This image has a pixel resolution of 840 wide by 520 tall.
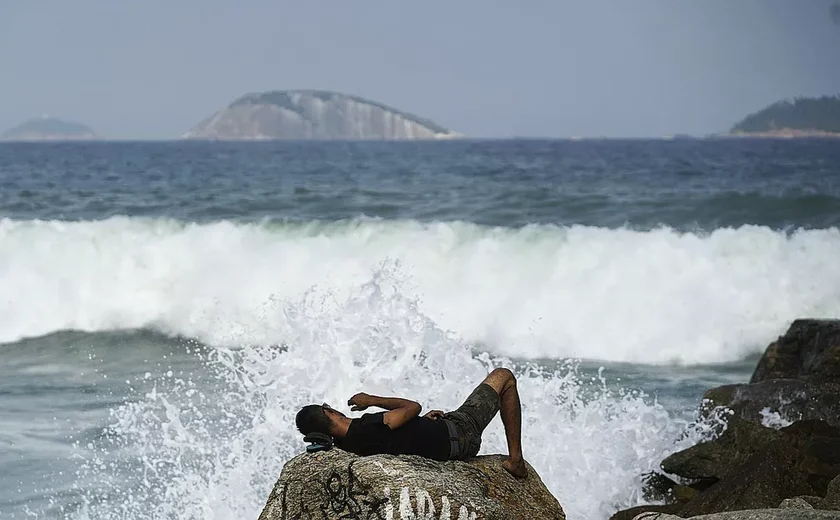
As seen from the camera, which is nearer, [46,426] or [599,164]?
[46,426]

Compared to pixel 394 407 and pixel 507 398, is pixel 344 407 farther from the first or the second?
pixel 394 407

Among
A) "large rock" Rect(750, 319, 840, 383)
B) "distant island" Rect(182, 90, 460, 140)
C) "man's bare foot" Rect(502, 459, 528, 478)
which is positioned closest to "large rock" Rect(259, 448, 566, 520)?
"man's bare foot" Rect(502, 459, 528, 478)

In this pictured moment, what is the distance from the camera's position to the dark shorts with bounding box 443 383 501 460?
584cm

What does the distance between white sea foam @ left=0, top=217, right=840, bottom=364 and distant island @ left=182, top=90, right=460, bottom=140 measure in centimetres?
11265

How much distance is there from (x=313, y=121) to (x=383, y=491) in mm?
133541

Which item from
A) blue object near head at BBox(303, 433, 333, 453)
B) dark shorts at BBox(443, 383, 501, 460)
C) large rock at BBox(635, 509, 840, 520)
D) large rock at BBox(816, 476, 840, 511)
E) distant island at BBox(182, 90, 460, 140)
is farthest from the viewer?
distant island at BBox(182, 90, 460, 140)

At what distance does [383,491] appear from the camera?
508 cm

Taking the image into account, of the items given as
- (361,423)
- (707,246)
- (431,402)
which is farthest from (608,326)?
(361,423)

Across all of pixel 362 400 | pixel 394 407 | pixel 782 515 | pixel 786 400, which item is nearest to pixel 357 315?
pixel 362 400

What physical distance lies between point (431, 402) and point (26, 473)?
144 inches

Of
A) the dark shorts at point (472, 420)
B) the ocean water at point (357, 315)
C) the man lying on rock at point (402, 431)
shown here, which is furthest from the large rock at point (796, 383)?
the man lying on rock at point (402, 431)

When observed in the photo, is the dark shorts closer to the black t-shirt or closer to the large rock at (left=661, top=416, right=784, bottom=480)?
the black t-shirt

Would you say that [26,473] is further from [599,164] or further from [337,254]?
[599,164]

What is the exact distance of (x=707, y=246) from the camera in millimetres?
18516
